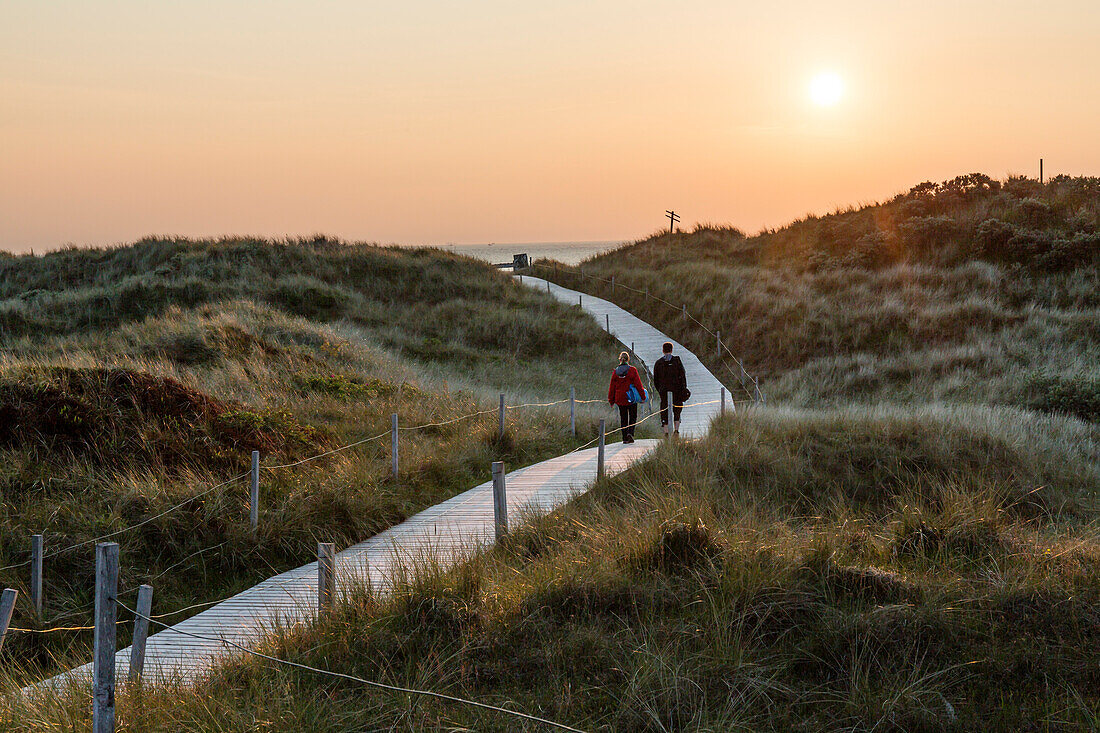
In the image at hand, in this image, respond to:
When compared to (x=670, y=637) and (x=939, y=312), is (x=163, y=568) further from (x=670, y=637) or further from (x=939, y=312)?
(x=939, y=312)

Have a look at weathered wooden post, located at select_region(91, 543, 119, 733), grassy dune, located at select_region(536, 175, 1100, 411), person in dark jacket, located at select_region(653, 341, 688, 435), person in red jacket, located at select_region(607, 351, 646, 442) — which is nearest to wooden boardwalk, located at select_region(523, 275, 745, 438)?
person in dark jacket, located at select_region(653, 341, 688, 435)

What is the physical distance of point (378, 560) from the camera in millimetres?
9195

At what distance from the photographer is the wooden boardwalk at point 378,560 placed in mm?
6594

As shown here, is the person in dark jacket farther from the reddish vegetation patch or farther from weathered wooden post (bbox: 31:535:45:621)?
weathered wooden post (bbox: 31:535:45:621)

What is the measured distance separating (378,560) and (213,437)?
4.58 metres

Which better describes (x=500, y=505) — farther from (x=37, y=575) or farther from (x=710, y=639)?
(x=37, y=575)

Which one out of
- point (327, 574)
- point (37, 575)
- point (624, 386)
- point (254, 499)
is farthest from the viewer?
point (624, 386)

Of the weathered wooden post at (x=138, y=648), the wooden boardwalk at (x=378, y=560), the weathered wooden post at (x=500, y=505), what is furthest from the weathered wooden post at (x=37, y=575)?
the weathered wooden post at (x=500, y=505)

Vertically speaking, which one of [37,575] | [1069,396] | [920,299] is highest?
[920,299]

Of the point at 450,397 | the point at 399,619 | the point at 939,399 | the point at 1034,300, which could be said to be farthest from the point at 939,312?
the point at 399,619

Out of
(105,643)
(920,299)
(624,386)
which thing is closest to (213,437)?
(624,386)

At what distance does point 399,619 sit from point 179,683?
142 centimetres

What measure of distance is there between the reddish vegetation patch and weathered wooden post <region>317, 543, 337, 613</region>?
5.80m

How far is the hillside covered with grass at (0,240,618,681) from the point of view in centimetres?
956
